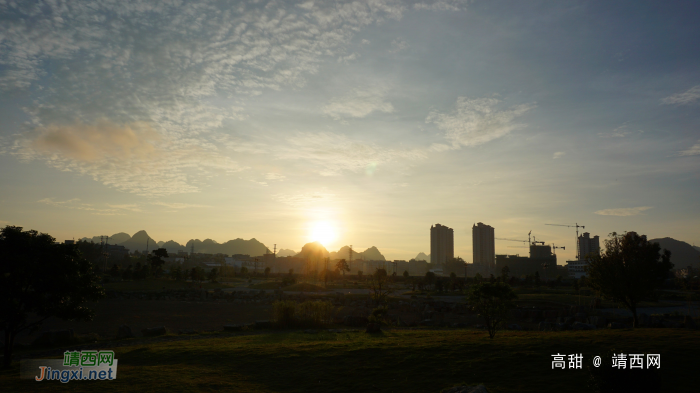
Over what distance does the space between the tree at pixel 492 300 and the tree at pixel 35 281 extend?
66.5ft

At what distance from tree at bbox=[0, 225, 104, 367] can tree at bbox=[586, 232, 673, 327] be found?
106 feet

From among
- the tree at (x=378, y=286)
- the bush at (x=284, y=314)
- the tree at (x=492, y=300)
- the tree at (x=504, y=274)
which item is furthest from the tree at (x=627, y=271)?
the tree at (x=504, y=274)

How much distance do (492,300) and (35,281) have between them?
75.0ft

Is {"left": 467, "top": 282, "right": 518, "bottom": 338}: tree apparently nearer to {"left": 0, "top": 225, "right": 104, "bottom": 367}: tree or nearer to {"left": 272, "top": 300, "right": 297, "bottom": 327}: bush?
{"left": 272, "top": 300, "right": 297, "bottom": 327}: bush

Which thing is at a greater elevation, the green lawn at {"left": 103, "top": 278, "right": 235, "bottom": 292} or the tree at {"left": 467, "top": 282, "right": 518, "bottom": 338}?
the tree at {"left": 467, "top": 282, "right": 518, "bottom": 338}

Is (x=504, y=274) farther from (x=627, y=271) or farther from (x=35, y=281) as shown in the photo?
(x=35, y=281)

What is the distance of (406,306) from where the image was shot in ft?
168

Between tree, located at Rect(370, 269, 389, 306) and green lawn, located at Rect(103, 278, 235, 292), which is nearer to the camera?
tree, located at Rect(370, 269, 389, 306)

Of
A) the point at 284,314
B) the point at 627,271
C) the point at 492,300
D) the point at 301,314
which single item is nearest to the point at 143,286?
the point at 284,314

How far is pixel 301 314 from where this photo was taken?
110 ft

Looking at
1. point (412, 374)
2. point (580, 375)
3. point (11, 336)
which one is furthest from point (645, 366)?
point (11, 336)

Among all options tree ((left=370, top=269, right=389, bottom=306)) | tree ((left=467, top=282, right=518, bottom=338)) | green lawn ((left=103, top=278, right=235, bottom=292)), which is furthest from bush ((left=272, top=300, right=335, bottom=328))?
green lawn ((left=103, top=278, right=235, bottom=292))

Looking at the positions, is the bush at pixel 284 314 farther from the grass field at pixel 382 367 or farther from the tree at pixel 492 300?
the tree at pixel 492 300

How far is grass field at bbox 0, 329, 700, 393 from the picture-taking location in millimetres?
13445
